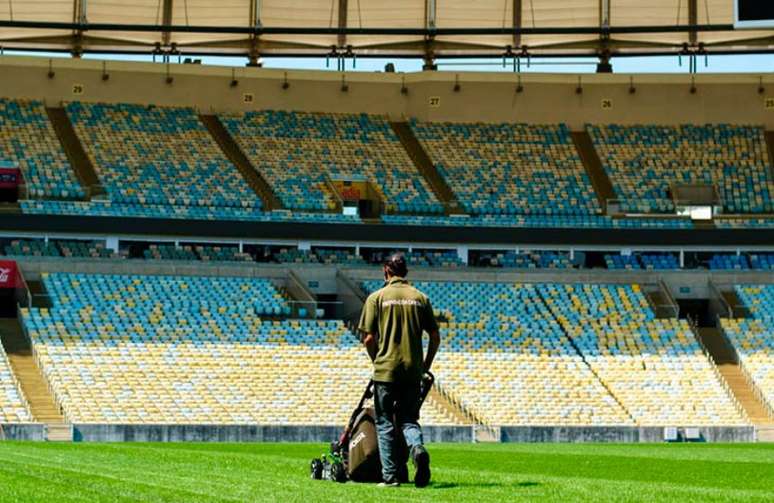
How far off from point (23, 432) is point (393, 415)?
78.2ft

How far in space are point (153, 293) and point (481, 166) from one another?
16.9m

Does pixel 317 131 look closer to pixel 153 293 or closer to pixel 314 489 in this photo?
pixel 153 293

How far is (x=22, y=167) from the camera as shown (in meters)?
57.2

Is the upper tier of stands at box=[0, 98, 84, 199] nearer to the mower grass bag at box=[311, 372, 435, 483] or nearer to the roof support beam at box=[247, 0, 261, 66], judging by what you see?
the roof support beam at box=[247, 0, 261, 66]

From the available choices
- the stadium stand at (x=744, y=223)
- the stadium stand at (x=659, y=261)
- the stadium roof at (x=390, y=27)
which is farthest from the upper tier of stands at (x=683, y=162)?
the stadium roof at (x=390, y=27)

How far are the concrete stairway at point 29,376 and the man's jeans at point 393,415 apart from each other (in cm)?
2422

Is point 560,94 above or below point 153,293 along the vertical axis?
above

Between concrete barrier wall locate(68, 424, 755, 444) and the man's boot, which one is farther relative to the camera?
concrete barrier wall locate(68, 424, 755, 444)

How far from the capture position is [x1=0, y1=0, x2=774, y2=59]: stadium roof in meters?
61.6

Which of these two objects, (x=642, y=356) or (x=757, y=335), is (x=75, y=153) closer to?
(x=642, y=356)

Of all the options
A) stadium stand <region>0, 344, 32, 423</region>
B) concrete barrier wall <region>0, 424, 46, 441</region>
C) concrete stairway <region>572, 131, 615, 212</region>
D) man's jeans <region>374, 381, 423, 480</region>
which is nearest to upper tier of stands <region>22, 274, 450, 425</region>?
stadium stand <region>0, 344, 32, 423</region>

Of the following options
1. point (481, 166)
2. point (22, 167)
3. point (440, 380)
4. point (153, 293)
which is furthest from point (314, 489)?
point (481, 166)

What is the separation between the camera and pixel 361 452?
14680 millimetres

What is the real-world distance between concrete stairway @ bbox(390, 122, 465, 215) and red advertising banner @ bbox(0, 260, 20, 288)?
57.0 ft
